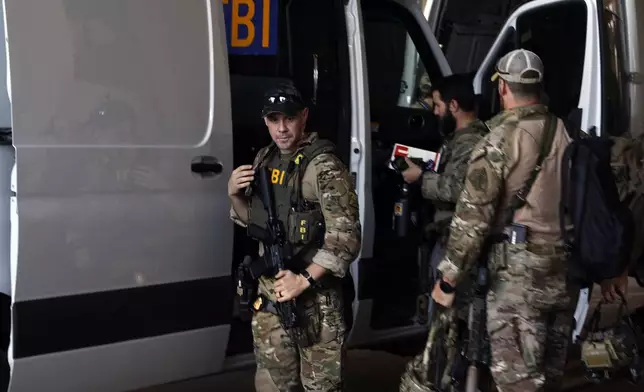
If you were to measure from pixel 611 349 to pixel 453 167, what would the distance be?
111 centimetres

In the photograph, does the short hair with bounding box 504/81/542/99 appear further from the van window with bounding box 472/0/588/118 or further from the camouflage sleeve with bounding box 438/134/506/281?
the van window with bounding box 472/0/588/118

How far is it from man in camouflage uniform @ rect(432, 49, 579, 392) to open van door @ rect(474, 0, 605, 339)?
82cm

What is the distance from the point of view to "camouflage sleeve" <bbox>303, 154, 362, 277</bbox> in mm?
2600

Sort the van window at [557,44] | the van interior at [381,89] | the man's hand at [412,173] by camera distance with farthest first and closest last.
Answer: the van window at [557,44]
the man's hand at [412,173]
the van interior at [381,89]

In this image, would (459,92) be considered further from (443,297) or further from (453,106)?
(443,297)

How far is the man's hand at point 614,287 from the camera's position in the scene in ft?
10.8

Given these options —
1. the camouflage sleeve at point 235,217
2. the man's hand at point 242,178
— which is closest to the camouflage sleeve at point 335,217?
the man's hand at point 242,178

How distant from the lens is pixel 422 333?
3861 mm

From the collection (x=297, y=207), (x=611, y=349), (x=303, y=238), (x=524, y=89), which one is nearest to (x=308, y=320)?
(x=303, y=238)

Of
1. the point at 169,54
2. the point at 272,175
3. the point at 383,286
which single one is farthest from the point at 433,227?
the point at 169,54

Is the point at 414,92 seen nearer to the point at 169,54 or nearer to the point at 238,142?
the point at 238,142

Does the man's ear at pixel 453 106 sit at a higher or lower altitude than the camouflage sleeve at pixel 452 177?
higher

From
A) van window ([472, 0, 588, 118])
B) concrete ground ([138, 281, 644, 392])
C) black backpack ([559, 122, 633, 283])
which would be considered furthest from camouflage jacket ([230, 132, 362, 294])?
van window ([472, 0, 588, 118])

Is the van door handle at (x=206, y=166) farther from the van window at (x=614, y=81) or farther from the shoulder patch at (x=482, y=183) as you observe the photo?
the van window at (x=614, y=81)
